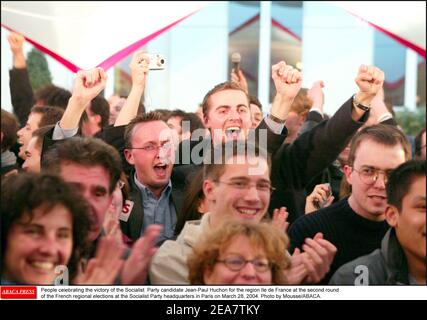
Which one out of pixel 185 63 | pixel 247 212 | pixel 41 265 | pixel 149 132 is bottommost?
pixel 41 265

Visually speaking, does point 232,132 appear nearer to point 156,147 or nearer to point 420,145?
point 156,147

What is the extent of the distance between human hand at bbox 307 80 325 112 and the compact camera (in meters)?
0.38

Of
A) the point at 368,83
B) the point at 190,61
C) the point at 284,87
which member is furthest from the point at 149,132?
the point at 368,83

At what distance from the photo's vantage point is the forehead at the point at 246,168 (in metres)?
2.26

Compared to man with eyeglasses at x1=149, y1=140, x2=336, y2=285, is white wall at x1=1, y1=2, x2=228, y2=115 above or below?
above

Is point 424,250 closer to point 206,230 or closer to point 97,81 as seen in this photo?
point 206,230

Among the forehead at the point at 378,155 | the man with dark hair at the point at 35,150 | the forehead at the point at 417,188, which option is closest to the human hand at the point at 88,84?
the man with dark hair at the point at 35,150

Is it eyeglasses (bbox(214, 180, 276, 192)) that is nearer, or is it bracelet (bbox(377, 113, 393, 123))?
eyeglasses (bbox(214, 180, 276, 192))

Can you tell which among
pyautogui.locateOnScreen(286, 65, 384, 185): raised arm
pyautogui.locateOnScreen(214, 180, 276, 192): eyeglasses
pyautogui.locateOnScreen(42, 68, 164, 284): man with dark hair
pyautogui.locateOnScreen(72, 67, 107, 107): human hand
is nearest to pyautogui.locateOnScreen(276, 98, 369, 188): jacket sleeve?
pyautogui.locateOnScreen(286, 65, 384, 185): raised arm

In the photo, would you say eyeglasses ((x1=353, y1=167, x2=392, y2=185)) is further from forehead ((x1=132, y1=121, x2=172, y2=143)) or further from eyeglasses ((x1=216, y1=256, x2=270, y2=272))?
forehead ((x1=132, y1=121, x2=172, y2=143))

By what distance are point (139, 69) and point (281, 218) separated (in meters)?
0.52

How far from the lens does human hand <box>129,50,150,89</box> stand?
2.43 metres

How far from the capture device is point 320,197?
2.41 meters

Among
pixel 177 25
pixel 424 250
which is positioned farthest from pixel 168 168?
pixel 424 250
